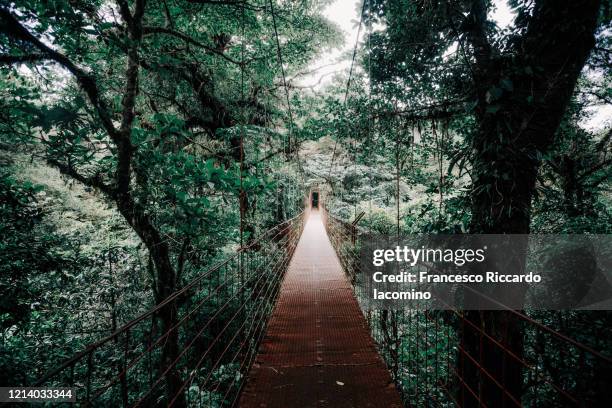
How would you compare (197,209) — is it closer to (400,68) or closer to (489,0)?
(400,68)

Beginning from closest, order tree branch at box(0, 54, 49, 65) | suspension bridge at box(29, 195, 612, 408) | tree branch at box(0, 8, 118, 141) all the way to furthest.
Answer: suspension bridge at box(29, 195, 612, 408) → tree branch at box(0, 8, 118, 141) → tree branch at box(0, 54, 49, 65)

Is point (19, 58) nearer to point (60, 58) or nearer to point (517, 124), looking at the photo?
point (60, 58)

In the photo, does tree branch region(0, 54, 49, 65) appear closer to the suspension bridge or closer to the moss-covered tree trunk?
the suspension bridge

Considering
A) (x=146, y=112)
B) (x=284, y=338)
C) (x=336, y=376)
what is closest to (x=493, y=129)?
(x=336, y=376)

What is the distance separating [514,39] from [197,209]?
2.88 metres

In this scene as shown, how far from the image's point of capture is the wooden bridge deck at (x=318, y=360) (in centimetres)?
156

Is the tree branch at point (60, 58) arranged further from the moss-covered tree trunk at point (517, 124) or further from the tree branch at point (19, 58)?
the moss-covered tree trunk at point (517, 124)

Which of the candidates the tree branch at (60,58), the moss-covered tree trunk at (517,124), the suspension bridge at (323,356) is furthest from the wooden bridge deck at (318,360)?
the tree branch at (60,58)

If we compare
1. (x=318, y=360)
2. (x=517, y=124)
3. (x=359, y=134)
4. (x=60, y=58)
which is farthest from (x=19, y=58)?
(x=517, y=124)

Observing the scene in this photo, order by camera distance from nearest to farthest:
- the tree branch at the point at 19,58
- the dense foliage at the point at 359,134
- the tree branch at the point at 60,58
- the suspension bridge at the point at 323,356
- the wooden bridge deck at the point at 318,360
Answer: the suspension bridge at the point at 323,356
the wooden bridge deck at the point at 318,360
the tree branch at the point at 60,58
the dense foliage at the point at 359,134
the tree branch at the point at 19,58

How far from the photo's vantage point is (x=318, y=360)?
1.91m

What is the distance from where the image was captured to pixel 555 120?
220cm

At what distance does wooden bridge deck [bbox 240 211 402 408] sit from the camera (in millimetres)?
1559

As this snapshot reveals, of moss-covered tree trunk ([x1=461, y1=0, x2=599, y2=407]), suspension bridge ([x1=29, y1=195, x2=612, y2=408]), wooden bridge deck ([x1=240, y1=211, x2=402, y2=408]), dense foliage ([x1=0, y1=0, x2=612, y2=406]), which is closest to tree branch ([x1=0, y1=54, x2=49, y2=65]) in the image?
dense foliage ([x1=0, y1=0, x2=612, y2=406])
